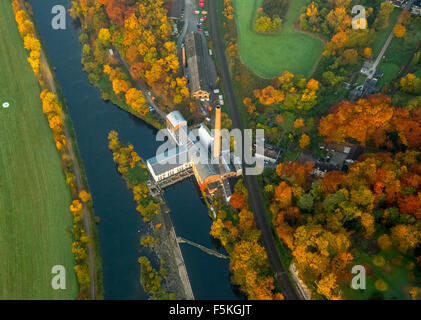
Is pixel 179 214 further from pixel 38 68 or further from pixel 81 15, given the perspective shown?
pixel 81 15

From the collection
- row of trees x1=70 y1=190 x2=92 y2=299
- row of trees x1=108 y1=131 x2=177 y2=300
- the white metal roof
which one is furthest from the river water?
the white metal roof

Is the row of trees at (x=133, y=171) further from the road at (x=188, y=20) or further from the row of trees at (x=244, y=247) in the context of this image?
the road at (x=188, y=20)

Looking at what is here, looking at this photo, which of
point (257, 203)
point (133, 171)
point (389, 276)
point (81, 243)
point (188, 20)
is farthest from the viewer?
point (188, 20)

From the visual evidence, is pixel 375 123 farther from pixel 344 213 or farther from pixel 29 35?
pixel 29 35

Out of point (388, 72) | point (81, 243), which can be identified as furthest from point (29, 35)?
point (388, 72)

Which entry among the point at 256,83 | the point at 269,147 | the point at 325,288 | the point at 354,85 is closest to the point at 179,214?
the point at 269,147

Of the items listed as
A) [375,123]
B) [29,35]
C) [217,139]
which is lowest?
[375,123]
